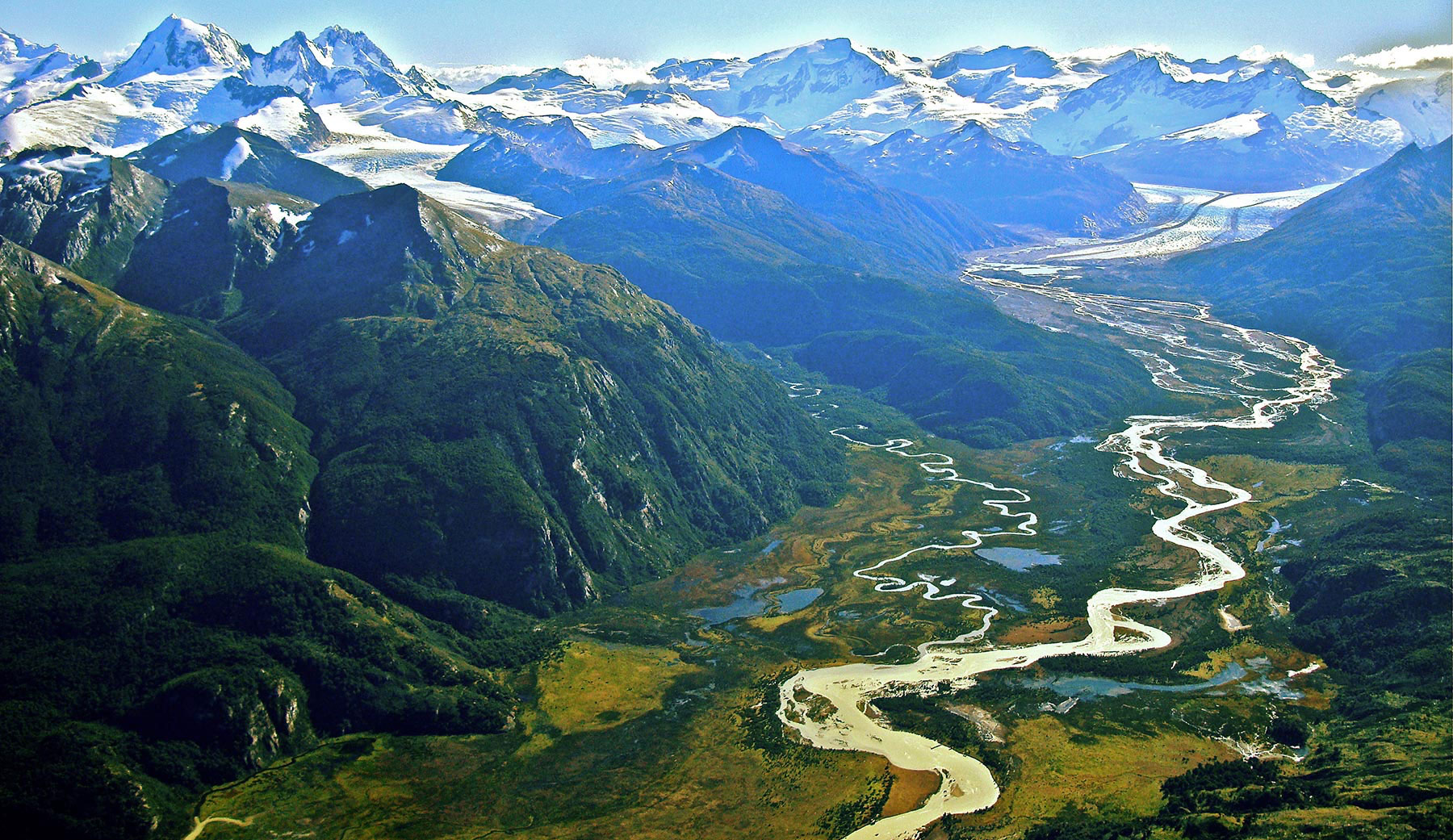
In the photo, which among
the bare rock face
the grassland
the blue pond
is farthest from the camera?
the blue pond

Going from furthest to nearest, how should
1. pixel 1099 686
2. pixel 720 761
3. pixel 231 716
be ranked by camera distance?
pixel 1099 686 < pixel 720 761 < pixel 231 716

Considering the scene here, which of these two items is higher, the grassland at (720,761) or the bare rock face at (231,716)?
the bare rock face at (231,716)

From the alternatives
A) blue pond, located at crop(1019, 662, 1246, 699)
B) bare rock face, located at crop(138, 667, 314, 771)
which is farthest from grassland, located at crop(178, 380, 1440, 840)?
bare rock face, located at crop(138, 667, 314, 771)

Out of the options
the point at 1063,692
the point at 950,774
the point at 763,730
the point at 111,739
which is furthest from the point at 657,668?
the point at 111,739

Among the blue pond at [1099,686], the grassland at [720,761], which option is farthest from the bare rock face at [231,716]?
the blue pond at [1099,686]

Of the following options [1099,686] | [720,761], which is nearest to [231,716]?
[720,761]

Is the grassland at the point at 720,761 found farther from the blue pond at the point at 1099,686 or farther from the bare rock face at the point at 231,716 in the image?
the bare rock face at the point at 231,716

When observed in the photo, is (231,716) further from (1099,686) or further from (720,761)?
(1099,686)

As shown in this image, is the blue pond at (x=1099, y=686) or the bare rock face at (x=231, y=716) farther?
the blue pond at (x=1099, y=686)

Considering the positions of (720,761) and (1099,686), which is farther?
(1099,686)

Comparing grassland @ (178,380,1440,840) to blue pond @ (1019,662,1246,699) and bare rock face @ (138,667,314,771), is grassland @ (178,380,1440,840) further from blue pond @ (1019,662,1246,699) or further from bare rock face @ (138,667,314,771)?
bare rock face @ (138,667,314,771)

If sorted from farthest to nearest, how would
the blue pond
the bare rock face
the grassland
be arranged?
the blue pond
the bare rock face
the grassland
